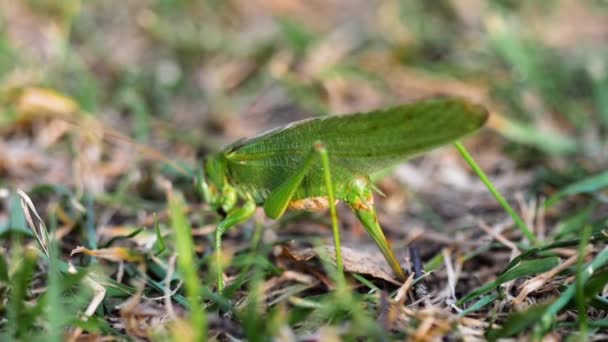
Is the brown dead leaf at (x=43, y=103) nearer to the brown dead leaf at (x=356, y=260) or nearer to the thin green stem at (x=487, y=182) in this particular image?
the brown dead leaf at (x=356, y=260)

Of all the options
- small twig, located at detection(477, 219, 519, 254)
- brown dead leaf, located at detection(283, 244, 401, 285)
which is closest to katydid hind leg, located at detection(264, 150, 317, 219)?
brown dead leaf, located at detection(283, 244, 401, 285)

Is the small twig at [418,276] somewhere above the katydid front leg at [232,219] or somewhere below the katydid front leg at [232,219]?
below

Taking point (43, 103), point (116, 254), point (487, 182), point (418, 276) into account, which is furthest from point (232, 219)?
point (43, 103)

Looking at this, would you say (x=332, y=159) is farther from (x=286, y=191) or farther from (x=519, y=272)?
(x=519, y=272)

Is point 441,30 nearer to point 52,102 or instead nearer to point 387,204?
point 387,204

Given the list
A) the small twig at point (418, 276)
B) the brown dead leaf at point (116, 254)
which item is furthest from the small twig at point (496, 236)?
the brown dead leaf at point (116, 254)

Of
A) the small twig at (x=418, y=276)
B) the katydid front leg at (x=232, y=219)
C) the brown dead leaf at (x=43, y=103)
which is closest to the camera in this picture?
the small twig at (x=418, y=276)
